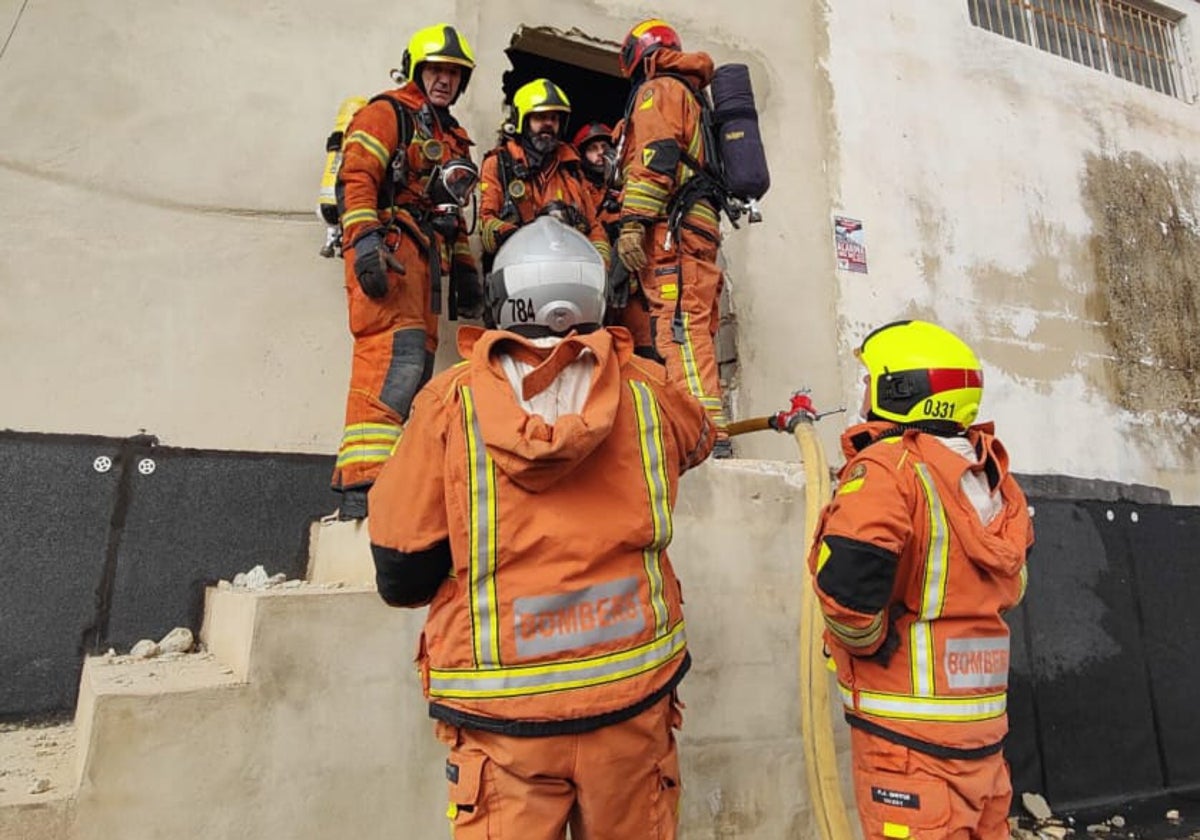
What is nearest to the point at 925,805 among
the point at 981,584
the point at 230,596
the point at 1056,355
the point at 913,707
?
the point at 913,707

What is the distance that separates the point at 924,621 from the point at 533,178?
3.15m

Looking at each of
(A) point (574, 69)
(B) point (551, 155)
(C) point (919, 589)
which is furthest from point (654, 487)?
(A) point (574, 69)

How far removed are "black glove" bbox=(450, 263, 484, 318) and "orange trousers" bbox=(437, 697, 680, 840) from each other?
8.43ft

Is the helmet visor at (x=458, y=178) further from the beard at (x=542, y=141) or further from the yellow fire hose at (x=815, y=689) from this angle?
the yellow fire hose at (x=815, y=689)

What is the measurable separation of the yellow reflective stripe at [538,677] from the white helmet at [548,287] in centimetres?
75

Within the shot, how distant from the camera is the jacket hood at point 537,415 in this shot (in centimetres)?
165

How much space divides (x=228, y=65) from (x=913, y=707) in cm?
395

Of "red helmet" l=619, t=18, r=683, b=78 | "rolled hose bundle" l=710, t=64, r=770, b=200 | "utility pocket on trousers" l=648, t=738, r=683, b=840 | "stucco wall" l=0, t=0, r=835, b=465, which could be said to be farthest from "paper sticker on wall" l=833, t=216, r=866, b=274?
"utility pocket on trousers" l=648, t=738, r=683, b=840

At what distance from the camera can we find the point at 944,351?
94.7 inches

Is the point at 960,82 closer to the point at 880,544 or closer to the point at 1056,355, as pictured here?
the point at 1056,355

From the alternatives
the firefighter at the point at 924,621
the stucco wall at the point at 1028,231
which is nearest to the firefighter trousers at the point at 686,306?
the stucco wall at the point at 1028,231

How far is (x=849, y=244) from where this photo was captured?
5277mm

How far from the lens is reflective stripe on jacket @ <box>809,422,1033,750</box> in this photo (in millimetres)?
2061

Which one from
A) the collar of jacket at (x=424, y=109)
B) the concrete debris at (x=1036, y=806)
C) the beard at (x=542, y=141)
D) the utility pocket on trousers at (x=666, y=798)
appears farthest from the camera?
the beard at (x=542, y=141)
